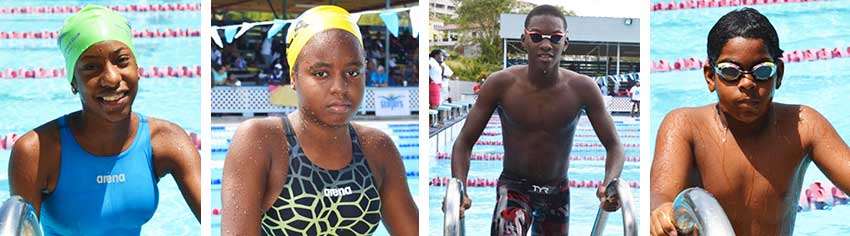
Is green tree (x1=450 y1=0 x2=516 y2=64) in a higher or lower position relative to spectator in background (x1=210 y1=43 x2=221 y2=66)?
higher

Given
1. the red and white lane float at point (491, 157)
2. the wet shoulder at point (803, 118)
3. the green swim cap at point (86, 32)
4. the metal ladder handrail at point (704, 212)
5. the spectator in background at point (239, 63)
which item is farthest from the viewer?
the red and white lane float at point (491, 157)

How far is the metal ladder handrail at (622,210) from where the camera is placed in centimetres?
414

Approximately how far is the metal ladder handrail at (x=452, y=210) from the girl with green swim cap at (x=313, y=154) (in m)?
0.34

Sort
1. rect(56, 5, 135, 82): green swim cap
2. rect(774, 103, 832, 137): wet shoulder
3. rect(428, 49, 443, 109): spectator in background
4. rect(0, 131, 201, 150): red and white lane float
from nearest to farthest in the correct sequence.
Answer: rect(56, 5, 135, 82): green swim cap, rect(774, 103, 832, 137): wet shoulder, rect(0, 131, 201, 150): red and white lane float, rect(428, 49, 443, 109): spectator in background

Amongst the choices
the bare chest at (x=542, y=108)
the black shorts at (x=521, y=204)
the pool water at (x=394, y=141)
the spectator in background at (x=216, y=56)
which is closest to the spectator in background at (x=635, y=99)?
the bare chest at (x=542, y=108)

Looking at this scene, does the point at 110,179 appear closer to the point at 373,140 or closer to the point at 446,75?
the point at 373,140

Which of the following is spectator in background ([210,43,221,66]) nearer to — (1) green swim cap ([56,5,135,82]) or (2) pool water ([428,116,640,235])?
(1) green swim cap ([56,5,135,82])

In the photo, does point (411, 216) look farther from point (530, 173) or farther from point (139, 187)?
point (139, 187)

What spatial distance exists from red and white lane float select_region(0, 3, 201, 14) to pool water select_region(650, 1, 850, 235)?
7.22 ft

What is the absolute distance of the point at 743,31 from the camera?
4.30 meters

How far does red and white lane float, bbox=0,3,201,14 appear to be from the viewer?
4.37 meters

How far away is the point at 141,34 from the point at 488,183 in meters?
1.77

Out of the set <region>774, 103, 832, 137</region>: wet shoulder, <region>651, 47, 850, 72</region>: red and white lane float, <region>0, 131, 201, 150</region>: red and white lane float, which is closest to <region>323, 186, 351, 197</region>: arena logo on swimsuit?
<region>0, 131, 201, 150</region>: red and white lane float

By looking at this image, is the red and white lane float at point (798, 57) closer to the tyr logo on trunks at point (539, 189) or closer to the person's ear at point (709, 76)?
the person's ear at point (709, 76)
